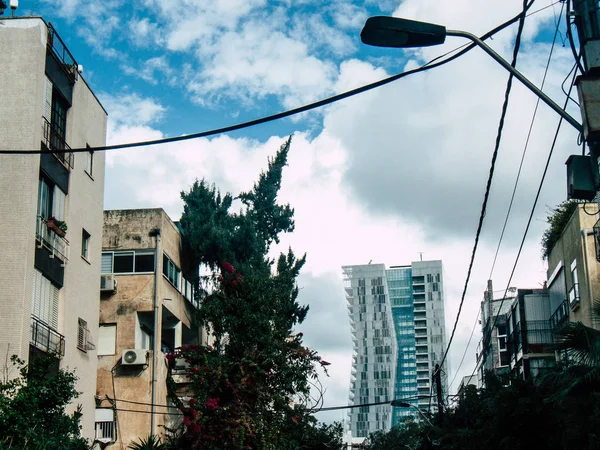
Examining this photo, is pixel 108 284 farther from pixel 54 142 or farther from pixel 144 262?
pixel 54 142

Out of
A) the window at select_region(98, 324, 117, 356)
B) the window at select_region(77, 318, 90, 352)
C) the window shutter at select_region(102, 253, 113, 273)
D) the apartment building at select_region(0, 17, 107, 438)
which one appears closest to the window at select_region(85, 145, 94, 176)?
the apartment building at select_region(0, 17, 107, 438)

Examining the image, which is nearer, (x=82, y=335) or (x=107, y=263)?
(x=82, y=335)

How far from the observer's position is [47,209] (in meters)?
25.7

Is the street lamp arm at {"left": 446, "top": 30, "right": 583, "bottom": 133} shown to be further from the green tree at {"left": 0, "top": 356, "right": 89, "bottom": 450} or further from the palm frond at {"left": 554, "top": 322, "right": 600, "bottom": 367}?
the green tree at {"left": 0, "top": 356, "right": 89, "bottom": 450}

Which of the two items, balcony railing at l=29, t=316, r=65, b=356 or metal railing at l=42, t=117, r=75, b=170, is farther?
metal railing at l=42, t=117, r=75, b=170

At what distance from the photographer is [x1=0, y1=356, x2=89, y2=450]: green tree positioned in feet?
62.2

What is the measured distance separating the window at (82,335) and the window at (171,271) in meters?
9.73

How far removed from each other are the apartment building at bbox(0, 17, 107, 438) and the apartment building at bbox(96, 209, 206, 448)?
5.80 metres

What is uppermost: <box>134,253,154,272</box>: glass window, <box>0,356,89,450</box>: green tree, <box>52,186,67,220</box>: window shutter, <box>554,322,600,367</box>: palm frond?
<box>134,253,154,272</box>: glass window

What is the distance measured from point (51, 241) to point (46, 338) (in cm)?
281

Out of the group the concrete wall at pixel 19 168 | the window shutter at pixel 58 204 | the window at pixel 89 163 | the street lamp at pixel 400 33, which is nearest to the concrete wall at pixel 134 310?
the window at pixel 89 163

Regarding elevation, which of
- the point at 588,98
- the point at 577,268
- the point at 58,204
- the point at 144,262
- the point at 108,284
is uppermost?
the point at 144,262

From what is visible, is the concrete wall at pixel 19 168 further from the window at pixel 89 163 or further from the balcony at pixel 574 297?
the balcony at pixel 574 297

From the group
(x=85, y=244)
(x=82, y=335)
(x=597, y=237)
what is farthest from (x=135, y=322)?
(x=597, y=237)
